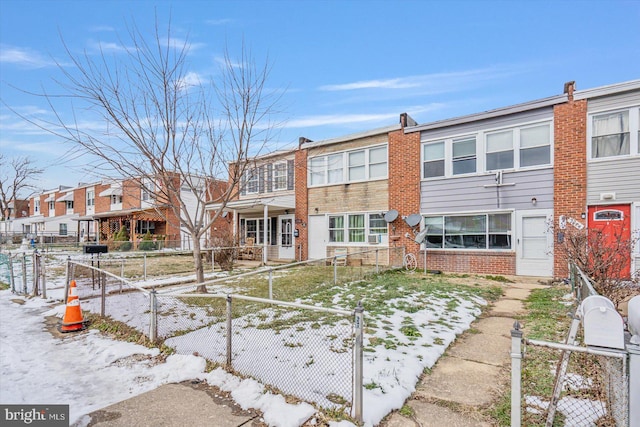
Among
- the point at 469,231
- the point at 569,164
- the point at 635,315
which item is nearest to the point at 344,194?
the point at 469,231

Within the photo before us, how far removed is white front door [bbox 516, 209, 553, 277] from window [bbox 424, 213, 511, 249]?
39 centimetres

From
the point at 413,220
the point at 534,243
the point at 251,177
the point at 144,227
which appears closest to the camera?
the point at 251,177

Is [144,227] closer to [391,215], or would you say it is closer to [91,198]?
[91,198]

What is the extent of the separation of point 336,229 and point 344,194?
5.50ft

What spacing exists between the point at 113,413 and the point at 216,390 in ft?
3.06

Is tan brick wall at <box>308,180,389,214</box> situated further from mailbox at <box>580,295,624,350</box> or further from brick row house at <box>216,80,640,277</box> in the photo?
mailbox at <box>580,295,624,350</box>

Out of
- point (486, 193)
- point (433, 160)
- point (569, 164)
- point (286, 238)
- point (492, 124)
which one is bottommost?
point (286, 238)

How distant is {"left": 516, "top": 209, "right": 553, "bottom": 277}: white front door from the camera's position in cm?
1086

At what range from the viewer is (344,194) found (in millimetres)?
15594

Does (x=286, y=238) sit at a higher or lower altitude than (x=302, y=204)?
lower

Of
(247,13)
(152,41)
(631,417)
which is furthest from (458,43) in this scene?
(631,417)

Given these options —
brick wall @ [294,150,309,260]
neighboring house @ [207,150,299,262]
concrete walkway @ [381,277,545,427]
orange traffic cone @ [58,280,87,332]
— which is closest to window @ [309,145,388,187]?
brick wall @ [294,150,309,260]

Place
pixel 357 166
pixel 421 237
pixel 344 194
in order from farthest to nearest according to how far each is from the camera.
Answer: pixel 344 194 → pixel 357 166 → pixel 421 237

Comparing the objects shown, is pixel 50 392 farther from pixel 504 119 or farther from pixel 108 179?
pixel 504 119
